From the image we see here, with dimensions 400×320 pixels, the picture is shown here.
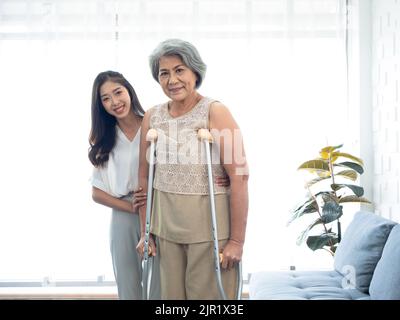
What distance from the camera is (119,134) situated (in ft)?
5.05

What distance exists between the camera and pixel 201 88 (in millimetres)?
2840

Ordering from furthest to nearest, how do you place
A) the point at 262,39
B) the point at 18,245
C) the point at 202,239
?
the point at 18,245 → the point at 262,39 → the point at 202,239

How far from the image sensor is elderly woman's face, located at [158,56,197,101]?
141 cm

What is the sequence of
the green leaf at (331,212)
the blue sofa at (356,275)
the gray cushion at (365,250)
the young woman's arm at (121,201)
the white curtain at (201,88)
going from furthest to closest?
the white curtain at (201,88) < the green leaf at (331,212) < the gray cushion at (365,250) < the blue sofa at (356,275) < the young woman's arm at (121,201)

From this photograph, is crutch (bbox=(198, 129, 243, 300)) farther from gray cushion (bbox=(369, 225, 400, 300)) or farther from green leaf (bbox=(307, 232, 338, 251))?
green leaf (bbox=(307, 232, 338, 251))

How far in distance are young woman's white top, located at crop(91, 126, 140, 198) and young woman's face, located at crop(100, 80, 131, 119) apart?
0.18ft

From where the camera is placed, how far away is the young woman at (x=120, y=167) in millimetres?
1514

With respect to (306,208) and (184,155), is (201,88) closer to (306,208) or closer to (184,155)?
(306,208)

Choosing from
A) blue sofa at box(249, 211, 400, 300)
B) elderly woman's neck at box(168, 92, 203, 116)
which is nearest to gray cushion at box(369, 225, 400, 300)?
blue sofa at box(249, 211, 400, 300)

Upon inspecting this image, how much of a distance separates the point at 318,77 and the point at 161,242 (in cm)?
176

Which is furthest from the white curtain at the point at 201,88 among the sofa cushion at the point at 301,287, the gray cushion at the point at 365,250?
the gray cushion at the point at 365,250

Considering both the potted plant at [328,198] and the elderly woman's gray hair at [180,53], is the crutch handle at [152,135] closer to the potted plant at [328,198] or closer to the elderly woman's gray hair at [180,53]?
the elderly woman's gray hair at [180,53]

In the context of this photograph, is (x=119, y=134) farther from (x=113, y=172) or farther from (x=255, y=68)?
(x=255, y=68)
